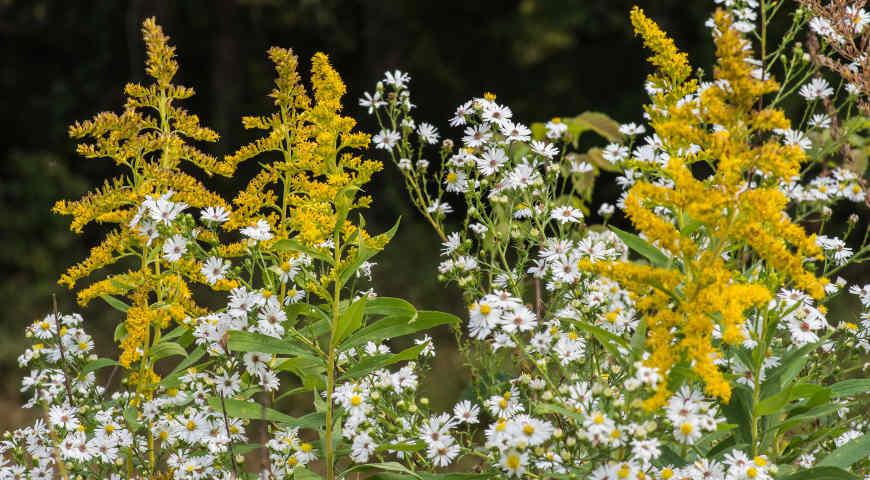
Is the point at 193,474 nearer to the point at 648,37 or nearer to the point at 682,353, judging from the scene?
the point at 682,353

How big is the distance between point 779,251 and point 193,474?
1489 mm

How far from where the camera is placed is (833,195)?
10.1 ft

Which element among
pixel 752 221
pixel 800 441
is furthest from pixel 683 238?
pixel 800 441

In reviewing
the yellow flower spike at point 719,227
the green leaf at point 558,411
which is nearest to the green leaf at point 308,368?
the green leaf at point 558,411

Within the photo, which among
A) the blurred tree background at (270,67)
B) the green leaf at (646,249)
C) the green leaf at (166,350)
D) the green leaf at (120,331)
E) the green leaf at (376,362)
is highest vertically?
Answer: the blurred tree background at (270,67)

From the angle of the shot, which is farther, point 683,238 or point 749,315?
point 749,315

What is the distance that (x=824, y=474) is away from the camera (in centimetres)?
204

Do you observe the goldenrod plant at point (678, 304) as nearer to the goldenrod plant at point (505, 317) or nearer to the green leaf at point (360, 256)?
the goldenrod plant at point (505, 317)

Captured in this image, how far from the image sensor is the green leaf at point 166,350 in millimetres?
2521

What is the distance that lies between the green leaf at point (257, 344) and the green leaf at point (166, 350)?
36 centimetres

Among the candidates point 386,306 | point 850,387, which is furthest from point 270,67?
point 850,387

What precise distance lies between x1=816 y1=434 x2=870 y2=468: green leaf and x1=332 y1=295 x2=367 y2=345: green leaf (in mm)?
1119

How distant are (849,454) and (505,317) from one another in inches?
33.6

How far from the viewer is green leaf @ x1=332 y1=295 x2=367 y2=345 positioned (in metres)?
2.18
